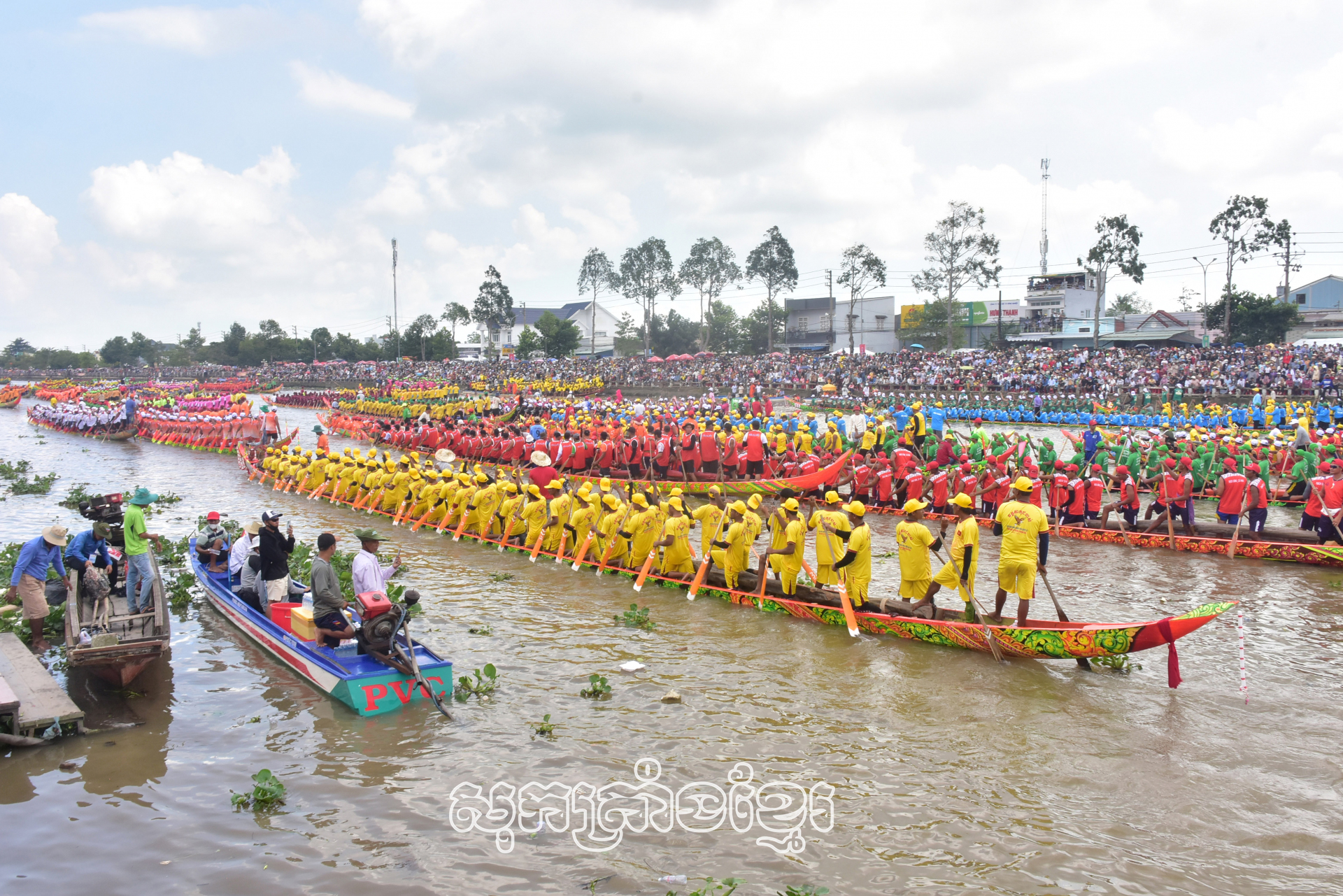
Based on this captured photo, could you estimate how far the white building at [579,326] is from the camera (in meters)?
105

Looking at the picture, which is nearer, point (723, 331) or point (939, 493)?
point (939, 493)

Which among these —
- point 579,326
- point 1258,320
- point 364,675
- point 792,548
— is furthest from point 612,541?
point 579,326

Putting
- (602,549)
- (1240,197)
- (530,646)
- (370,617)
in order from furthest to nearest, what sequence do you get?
(1240,197)
(602,549)
(530,646)
(370,617)

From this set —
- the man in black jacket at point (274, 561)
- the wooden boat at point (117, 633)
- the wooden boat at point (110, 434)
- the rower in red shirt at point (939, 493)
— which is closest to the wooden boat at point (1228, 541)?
the rower in red shirt at point (939, 493)

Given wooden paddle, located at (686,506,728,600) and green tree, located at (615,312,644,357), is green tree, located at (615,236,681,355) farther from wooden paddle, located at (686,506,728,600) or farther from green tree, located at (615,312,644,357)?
wooden paddle, located at (686,506,728,600)

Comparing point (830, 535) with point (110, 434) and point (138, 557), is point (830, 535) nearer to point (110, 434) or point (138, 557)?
point (138, 557)

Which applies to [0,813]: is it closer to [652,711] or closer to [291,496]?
[652,711]

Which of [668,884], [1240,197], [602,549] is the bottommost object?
[668,884]

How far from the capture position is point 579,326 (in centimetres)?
10106

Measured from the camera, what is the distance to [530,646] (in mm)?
11102

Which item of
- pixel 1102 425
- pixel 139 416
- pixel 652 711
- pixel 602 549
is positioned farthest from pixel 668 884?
pixel 139 416

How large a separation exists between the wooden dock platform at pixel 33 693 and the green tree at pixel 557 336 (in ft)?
244

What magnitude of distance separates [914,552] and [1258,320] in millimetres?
56927

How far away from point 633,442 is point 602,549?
27.8ft
